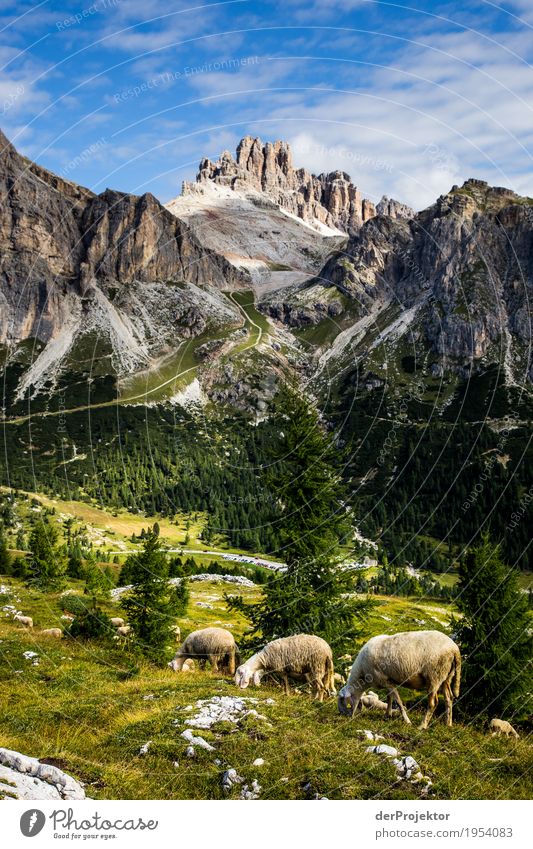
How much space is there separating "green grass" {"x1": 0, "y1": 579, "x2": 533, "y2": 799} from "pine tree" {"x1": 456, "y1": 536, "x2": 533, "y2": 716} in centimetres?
987

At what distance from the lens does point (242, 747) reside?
562 inches

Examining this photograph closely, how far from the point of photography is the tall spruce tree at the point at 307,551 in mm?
29602

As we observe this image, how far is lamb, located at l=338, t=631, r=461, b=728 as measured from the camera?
1866cm

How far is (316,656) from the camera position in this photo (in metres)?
23.2

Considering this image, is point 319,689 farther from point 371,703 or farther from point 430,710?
point 430,710

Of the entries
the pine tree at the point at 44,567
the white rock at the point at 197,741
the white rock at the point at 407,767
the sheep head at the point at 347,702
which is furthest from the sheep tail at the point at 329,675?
the pine tree at the point at 44,567

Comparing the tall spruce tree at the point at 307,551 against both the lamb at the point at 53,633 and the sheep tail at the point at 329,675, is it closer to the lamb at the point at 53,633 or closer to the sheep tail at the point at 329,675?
the sheep tail at the point at 329,675

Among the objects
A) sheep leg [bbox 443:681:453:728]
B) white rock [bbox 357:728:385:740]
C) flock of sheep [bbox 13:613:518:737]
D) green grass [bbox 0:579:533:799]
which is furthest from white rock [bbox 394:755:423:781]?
sheep leg [bbox 443:681:453:728]

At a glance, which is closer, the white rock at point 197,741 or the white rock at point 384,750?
the white rock at point 384,750

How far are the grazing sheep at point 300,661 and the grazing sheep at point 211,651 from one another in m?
8.14

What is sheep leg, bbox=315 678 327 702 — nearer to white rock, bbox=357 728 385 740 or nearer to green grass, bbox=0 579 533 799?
green grass, bbox=0 579 533 799
